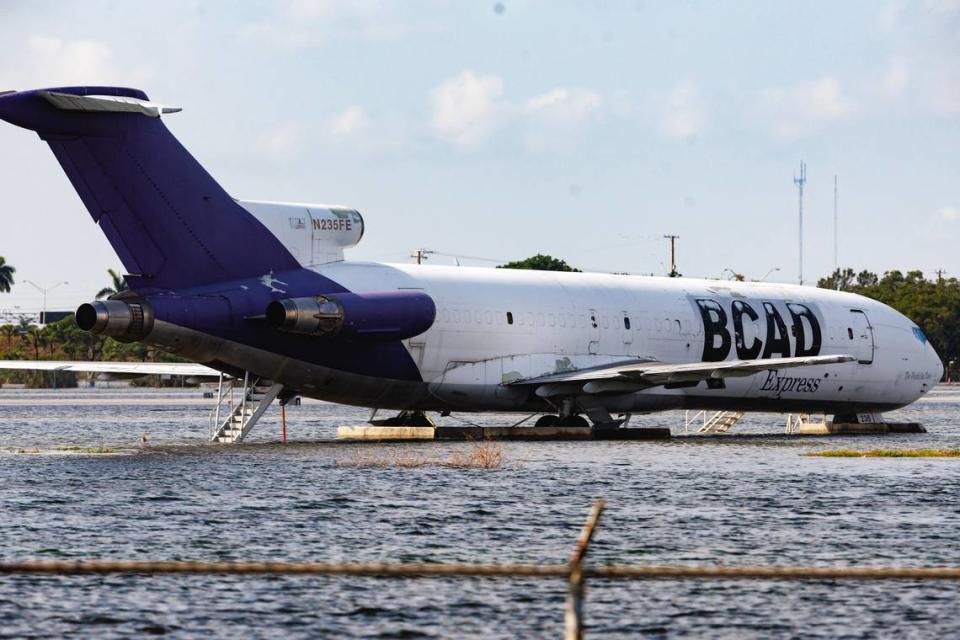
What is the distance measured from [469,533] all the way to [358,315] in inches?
723

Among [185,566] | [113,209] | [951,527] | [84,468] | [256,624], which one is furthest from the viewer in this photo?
[113,209]

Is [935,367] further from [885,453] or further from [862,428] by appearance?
[885,453]

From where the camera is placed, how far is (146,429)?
63344 mm

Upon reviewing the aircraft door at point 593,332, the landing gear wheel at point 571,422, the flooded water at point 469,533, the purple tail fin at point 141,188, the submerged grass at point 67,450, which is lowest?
the flooded water at point 469,533

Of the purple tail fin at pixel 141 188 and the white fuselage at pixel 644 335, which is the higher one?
the purple tail fin at pixel 141 188

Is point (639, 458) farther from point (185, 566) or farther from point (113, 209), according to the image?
point (185, 566)

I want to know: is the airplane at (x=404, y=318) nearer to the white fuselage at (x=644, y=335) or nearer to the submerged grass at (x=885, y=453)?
the white fuselage at (x=644, y=335)

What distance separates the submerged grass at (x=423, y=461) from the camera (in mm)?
38281

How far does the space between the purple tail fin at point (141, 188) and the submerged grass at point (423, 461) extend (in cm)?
594

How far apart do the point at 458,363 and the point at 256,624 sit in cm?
2962

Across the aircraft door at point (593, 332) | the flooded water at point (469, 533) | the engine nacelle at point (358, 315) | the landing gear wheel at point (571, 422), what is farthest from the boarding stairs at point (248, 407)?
the aircraft door at point (593, 332)

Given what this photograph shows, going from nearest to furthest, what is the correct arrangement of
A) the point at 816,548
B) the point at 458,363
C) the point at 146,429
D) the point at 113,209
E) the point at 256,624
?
the point at 256,624, the point at 816,548, the point at 113,209, the point at 458,363, the point at 146,429

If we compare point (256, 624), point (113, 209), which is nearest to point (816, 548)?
point (256, 624)

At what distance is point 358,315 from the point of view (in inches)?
1673
